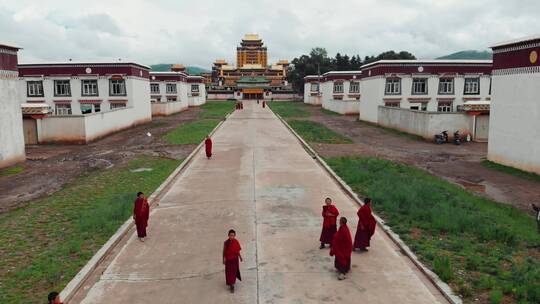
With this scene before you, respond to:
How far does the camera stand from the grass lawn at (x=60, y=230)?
8.71 metres

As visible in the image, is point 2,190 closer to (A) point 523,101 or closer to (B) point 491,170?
(B) point 491,170

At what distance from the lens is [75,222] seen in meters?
12.4

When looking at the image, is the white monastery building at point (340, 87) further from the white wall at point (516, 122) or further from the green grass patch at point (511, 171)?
the green grass patch at point (511, 171)

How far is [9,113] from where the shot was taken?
71.5 feet

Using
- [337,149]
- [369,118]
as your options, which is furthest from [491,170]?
[369,118]

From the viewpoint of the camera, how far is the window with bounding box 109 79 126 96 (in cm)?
4259

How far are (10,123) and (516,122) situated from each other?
23.0 m

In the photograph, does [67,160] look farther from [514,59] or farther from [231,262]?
[514,59]

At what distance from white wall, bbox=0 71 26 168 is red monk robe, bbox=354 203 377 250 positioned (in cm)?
1778

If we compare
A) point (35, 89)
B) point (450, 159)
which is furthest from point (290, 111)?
point (450, 159)

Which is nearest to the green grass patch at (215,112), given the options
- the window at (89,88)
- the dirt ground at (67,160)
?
the window at (89,88)

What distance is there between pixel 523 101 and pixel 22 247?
19.2 m

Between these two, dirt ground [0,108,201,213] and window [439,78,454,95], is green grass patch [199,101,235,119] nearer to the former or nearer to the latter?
dirt ground [0,108,201,213]

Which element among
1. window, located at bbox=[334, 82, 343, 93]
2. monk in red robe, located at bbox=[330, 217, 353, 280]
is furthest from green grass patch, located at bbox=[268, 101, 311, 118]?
monk in red robe, located at bbox=[330, 217, 353, 280]
